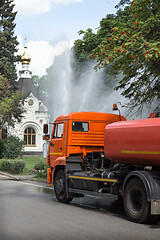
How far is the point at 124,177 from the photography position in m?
10.7

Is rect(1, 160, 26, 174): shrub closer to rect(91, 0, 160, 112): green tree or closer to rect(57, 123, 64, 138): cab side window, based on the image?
rect(57, 123, 64, 138): cab side window

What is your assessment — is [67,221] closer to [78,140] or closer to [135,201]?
[135,201]

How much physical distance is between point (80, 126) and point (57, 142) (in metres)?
1.01

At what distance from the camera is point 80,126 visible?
44.9 feet

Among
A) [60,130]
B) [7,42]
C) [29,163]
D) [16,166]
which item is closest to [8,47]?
[7,42]

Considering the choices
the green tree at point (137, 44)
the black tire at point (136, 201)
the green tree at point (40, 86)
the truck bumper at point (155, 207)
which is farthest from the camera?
the green tree at point (40, 86)

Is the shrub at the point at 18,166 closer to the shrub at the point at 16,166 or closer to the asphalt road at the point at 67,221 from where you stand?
the shrub at the point at 16,166

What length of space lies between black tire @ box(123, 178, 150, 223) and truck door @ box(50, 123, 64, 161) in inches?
163

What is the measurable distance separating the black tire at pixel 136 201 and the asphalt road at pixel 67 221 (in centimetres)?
21

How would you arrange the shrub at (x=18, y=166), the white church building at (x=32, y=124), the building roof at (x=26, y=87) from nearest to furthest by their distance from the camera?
the shrub at (x=18, y=166) → the white church building at (x=32, y=124) → the building roof at (x=26, y=87)

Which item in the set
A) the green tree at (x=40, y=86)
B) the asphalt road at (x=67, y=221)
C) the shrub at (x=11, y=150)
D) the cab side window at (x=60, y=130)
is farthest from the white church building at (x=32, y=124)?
the asphalt road at (x=67, y=221)

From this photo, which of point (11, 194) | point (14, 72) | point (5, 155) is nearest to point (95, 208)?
point (11, 194)

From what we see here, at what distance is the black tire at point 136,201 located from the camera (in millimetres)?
9422

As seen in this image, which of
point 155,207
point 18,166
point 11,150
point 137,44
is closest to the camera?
point 155,207
